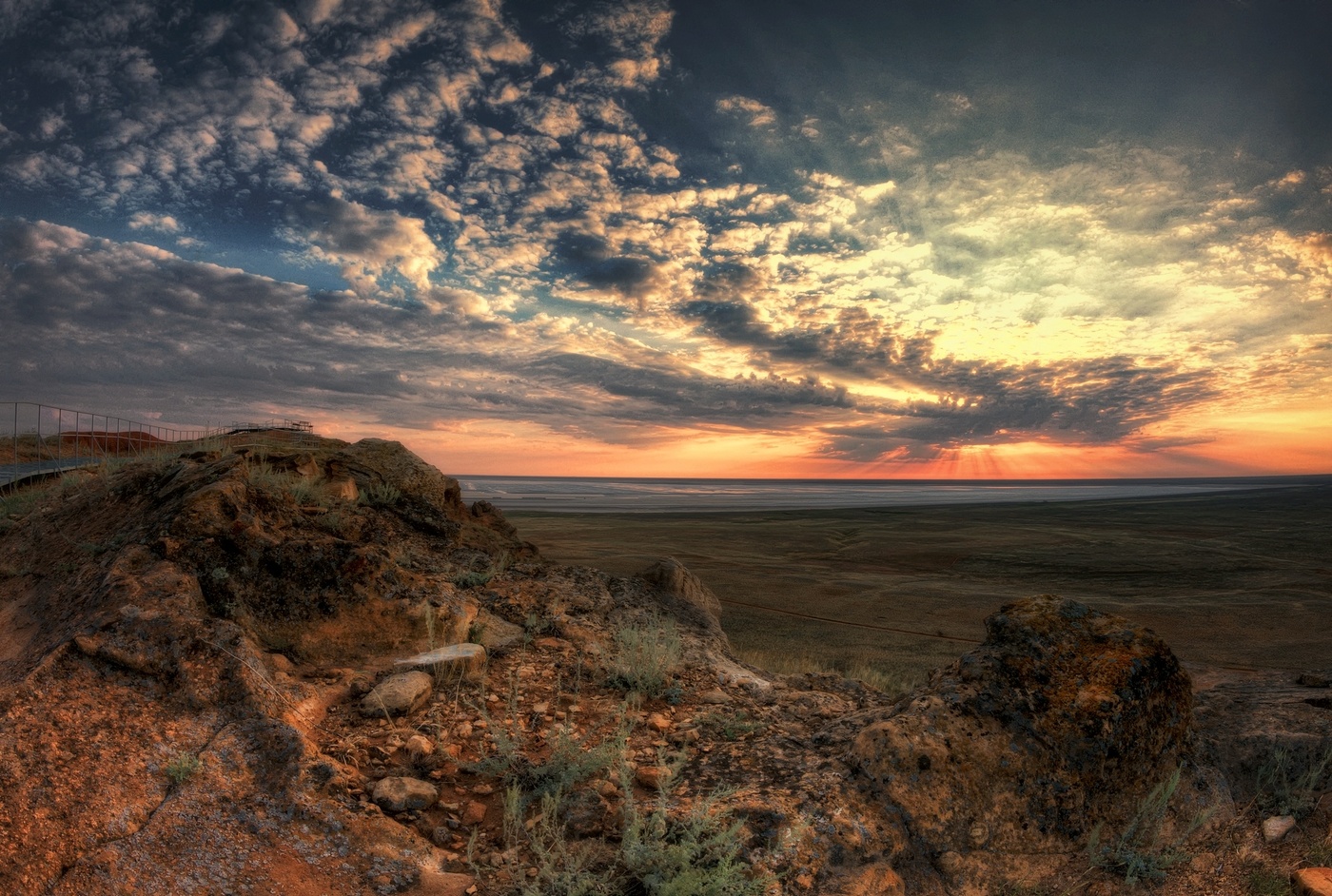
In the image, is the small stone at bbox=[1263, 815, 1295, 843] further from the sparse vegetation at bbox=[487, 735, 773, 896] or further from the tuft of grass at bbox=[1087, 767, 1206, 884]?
the sparse vegetation at bbox=[487, 735, 773, 896]

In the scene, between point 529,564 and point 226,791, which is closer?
point 226,791

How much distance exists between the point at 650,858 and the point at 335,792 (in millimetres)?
1650

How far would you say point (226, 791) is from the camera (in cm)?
325

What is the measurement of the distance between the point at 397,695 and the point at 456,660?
596 millimetres

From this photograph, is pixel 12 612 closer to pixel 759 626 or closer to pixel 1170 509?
Result: pixel 759 626

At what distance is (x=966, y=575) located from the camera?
2388 cm

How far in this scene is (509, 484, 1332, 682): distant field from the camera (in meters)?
13.6

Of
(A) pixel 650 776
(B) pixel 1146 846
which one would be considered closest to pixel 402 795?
(A) pixel 650 776

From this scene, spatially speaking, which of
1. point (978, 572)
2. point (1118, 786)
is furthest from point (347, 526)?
point (978, 572)

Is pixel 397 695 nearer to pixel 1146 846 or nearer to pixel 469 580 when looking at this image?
pixel 469 580

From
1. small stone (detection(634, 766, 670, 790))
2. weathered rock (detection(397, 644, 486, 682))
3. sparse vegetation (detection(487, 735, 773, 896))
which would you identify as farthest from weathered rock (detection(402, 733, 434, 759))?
small stone (detection(634, 766, 670, 790))

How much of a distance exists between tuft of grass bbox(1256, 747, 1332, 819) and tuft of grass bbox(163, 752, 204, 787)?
18.7 ft

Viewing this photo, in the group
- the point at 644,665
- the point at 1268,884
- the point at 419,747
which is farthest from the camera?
the point at 644,665

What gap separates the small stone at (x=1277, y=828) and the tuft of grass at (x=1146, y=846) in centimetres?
32
